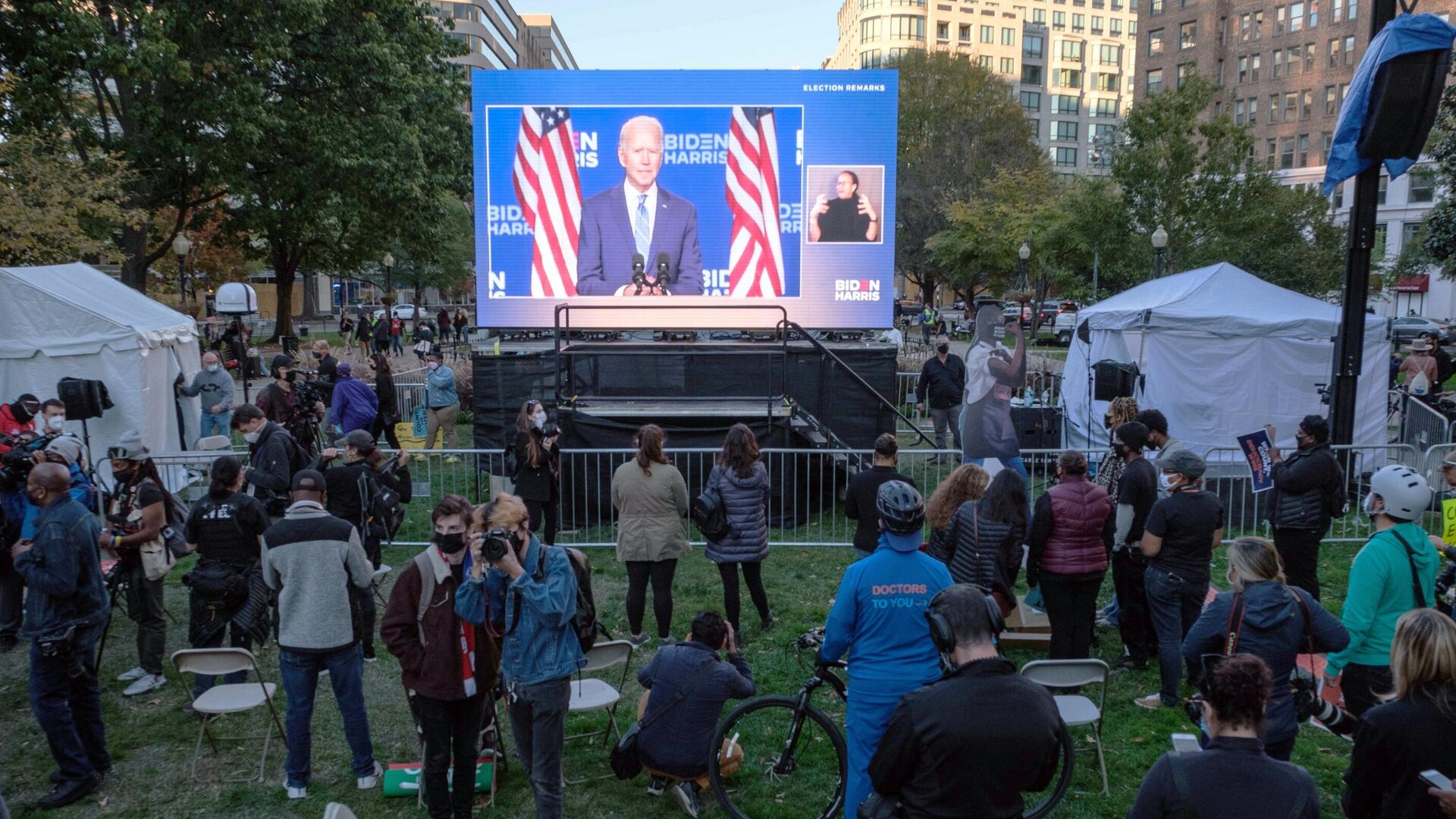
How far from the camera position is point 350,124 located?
24641 mm

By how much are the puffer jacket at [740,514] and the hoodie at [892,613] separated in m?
2.96

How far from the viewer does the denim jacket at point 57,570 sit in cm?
528

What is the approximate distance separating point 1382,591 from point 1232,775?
2.43 metres

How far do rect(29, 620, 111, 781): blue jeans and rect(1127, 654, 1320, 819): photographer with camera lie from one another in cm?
540

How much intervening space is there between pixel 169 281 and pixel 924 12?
84524 mm

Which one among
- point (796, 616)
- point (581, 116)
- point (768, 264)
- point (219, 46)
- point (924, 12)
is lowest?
point (796, 616)

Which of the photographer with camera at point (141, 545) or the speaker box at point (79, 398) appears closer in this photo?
the photographer with camera at point (141, 545)

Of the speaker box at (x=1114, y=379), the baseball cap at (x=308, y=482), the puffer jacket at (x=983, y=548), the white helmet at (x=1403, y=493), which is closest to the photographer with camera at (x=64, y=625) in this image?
the baseball cap at (x=308, y=482)

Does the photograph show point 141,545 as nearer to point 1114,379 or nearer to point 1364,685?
point 1364,685

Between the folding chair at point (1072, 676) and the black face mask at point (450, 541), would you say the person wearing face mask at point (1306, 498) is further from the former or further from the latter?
the black face mask at point (450, 541)

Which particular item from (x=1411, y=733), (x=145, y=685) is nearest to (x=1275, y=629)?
(x=1411, y=733)

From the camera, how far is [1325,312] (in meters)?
13.3

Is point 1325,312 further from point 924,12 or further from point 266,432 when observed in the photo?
point 924,12

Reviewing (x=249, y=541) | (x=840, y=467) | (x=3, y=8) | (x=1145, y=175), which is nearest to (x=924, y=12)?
(x=1145, y=175)
